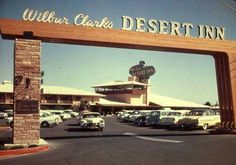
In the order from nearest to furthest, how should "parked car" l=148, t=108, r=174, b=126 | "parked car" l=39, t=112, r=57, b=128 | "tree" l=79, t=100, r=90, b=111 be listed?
"parked car" l=148, t=108, r=174, b=126
"parked car" l=39, t=112, r=57, b=128
"tree" l=79, t=100, r=90, b=111

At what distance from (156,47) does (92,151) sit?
8363 mm

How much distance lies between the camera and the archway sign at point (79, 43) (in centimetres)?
1576

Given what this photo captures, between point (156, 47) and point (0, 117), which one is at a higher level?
point (156, 47)

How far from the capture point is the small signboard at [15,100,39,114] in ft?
51.4

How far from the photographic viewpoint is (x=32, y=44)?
16.2 m

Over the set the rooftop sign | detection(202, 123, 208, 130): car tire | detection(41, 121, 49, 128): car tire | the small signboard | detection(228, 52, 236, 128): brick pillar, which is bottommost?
detection(202, 123, 208, 130): car tire

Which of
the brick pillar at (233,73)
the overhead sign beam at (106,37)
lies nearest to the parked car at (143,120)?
the brick pillar at (233,73)

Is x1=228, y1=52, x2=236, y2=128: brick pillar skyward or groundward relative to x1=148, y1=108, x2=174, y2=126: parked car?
skyward

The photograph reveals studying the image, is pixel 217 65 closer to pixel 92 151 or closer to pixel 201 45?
pixel 201 45

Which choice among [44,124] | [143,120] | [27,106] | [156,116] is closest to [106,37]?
[27,106]

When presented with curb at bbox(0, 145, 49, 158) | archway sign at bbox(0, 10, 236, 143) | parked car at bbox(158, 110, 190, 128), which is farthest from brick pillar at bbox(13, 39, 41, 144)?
parked car at bbox(158, 110, 190, 128)

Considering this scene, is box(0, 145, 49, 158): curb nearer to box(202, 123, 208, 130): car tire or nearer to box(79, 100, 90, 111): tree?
box(202, 123, 208, 130): car tire

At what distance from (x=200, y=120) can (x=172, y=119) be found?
301cm

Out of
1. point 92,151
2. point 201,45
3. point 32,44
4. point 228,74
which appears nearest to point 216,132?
point 228,74
